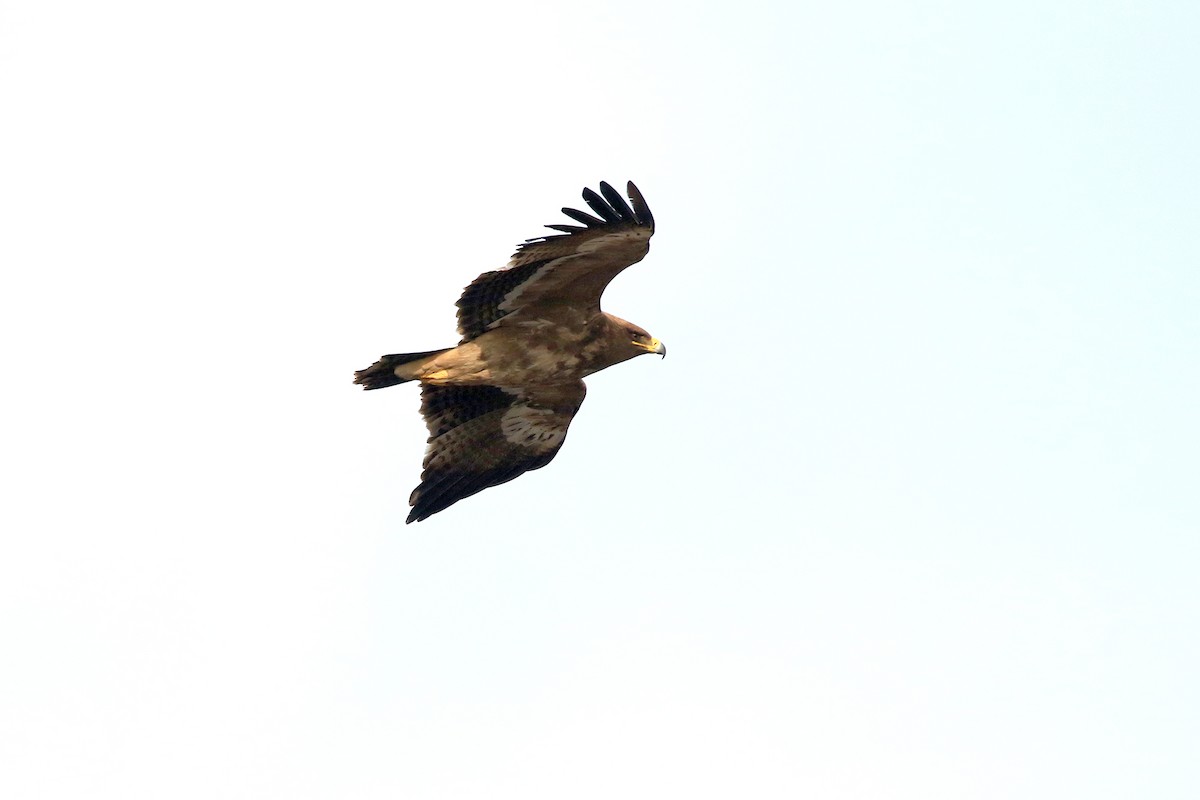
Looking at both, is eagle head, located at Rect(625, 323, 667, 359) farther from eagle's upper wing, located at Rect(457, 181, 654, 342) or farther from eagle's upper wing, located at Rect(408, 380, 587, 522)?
eagle's upper wing, located at Rect(408, 380, 587, 522)

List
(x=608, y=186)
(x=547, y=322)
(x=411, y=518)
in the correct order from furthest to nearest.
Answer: (x=411, y=518)
(x=547, y=322)
(x=608, y=186)

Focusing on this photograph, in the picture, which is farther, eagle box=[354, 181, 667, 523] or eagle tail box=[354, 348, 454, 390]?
eagle tail box=[354, 348, 454, 390]

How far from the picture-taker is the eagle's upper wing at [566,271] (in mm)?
13477

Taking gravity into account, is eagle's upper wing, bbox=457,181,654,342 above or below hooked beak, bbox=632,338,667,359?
above

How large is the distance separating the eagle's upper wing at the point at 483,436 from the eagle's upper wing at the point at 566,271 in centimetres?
119

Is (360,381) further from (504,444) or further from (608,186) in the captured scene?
(608,186)

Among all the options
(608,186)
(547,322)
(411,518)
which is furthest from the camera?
(411,518)

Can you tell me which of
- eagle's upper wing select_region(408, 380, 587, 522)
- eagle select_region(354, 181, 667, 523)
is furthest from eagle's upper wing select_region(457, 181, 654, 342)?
eagle's upper wing select_region(408, 380, 587, 522)

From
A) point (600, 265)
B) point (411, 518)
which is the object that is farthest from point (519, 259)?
point (411, 518)

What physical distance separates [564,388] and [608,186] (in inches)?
111

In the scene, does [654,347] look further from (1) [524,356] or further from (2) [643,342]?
(1) [524,356]

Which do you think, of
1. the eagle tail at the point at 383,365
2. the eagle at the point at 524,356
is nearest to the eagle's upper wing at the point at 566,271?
the eagle at the point at 524,356

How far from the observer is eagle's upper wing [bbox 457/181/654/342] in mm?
13477

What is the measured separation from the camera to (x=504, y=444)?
16.0 metres
